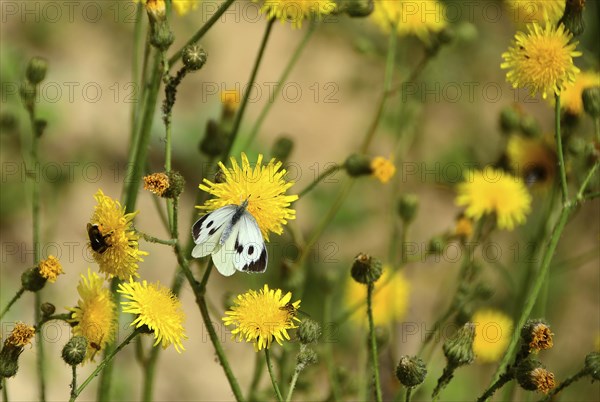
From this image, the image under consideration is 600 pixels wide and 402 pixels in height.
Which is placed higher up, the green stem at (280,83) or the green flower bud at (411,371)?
the green stem at (280,83)

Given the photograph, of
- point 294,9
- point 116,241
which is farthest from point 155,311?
point 294,9

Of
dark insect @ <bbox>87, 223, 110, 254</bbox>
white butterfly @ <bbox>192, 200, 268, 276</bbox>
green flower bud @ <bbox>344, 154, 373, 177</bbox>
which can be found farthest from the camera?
green flower bud @ <bbox>344, 154, 373, 177</bbox>

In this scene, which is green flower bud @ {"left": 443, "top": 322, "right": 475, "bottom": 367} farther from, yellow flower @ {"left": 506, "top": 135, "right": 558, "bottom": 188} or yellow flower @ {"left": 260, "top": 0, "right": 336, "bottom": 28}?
yellow flower @ {"left": 506, "top": 135, "right": 558, "bottom": 188}

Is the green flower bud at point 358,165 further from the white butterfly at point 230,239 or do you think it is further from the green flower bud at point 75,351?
the green flower bud at point 75,351

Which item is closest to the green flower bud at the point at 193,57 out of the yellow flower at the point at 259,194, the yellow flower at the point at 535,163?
the yellow flower at the point at 259,194

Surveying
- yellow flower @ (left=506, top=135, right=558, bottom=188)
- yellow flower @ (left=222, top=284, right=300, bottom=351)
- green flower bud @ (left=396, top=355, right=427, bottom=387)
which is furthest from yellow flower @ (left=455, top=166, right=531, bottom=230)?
yellow flower @ (left=222, top=284, right=300, bottom=351)

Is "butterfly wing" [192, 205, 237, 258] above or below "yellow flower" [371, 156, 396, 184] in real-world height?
below
